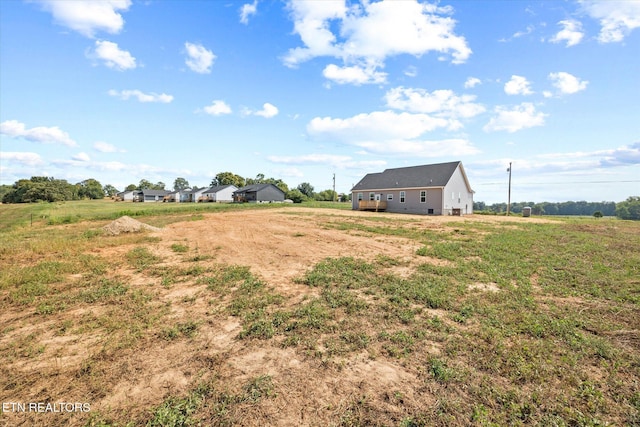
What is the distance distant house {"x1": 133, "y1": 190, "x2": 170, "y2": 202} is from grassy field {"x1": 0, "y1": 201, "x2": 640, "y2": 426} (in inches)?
3281

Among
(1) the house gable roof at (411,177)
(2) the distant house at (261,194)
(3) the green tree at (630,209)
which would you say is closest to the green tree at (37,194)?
(2) the distant house at (261,194)

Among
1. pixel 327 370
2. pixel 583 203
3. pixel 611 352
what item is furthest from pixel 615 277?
pixel 583 203

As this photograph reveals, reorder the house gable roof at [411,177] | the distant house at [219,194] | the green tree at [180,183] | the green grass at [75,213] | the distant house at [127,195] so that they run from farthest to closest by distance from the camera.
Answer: the green tree at [180,183], the distant house at [127,195], the distant house at [219,194], the house gable roof at [411,177], the green grass at [75,213]

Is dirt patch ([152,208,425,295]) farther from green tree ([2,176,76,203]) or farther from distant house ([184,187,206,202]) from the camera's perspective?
green tree ([2,176,76,203])

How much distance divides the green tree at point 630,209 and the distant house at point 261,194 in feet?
211

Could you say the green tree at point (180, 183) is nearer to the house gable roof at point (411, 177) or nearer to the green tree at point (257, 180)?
the green tree at point (257, 180)

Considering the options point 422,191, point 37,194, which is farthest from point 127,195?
point 422,191

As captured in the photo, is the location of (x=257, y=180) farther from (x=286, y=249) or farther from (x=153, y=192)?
(x=286, y=249)

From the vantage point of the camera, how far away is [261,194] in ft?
190

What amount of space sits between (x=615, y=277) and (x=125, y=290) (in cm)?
1140

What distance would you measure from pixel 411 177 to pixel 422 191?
292 centimetres

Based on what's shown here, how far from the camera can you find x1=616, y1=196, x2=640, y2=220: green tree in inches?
1813

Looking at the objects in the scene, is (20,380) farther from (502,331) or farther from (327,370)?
(502,331)

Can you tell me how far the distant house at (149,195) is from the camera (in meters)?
79.5
